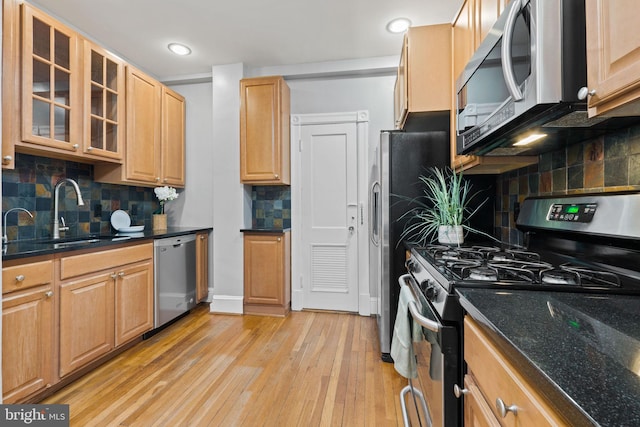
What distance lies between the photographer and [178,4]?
87.9 inches

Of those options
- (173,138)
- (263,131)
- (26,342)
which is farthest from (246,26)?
(26,342)

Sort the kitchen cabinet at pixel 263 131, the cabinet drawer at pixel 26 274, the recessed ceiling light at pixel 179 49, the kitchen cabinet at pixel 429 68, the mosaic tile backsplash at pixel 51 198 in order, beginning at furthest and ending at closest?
the kitchen cabinet at pixel 263 131 → the recessed ceiling light at pixel 179 49 → the mosaic tile backsplash at pixel 51 198 → the kitchen cabinet at pixel 429 68 → the cabinet drawer at pixel 26 274

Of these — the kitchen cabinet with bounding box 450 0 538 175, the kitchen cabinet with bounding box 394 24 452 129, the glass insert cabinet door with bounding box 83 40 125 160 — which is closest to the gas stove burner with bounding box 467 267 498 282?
the kitchen cabinet with bounding box 450 0 538 175

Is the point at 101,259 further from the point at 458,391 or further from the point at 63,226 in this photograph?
the point at 458,391

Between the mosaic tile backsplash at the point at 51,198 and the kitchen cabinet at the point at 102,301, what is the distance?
2.11 feet

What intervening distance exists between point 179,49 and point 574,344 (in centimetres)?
344

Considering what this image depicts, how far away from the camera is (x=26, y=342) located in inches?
60.6

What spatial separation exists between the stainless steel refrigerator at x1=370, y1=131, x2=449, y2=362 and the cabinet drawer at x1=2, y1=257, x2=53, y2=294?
198 cm

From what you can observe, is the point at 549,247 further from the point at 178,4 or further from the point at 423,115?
the point at 178,4

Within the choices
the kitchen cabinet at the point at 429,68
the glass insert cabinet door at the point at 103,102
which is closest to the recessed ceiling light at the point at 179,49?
the glass insert cabinet door at the point at 103,102

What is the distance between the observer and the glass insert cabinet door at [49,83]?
5.91ft

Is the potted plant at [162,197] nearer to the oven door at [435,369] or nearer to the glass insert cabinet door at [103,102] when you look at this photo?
the glass insert cabinet door at [103,102]

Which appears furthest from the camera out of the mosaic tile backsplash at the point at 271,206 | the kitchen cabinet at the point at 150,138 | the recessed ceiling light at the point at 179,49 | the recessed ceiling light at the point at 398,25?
the mosaic tile backsplash at the point at 271,206

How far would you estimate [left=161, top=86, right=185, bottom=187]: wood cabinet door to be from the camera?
3062 mm
